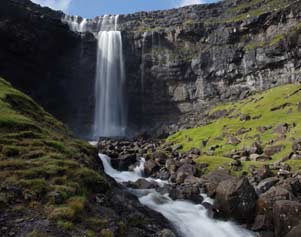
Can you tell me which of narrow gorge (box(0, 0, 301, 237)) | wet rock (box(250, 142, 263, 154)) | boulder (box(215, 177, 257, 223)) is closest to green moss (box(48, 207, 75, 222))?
narrow gorge (box(0, 0, 301, 237))

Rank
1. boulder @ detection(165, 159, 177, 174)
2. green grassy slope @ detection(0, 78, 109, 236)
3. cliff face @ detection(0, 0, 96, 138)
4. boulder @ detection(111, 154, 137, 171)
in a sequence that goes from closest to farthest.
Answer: green grassy slope @ detection(0, 78, 109, 236) → boulder @ detection(165, 159, 177, 174) → boulder @ detection(111, 154, 137, 171) → cliff face @ detection(0, 0, 96, 138)

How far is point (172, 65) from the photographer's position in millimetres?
99188

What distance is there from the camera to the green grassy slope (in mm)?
16183

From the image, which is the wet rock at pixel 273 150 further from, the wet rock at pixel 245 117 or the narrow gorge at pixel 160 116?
the wet rock at pixel 245 117

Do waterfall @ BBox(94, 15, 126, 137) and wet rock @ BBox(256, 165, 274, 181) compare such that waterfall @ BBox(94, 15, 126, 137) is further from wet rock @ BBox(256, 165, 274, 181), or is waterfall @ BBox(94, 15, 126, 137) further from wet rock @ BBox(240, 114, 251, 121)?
wet rock @ BBox(256, 165, 274, 181)

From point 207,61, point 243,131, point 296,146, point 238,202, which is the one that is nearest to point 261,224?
point 238,202

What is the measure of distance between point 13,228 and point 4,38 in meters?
75.9

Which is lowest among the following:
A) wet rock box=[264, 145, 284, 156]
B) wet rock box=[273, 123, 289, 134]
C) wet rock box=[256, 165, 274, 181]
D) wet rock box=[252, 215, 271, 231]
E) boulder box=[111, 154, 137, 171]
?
wet rock box=[252, 215, 271, 231]

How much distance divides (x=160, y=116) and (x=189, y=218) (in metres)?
74.2

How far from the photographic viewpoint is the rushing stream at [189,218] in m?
24.6

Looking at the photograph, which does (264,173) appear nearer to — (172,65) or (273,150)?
(273,150)

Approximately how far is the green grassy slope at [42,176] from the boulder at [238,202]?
10374mm

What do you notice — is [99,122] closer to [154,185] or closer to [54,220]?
[154,185]

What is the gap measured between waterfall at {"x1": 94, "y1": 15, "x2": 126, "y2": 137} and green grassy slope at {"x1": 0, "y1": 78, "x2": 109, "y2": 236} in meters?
71.5
